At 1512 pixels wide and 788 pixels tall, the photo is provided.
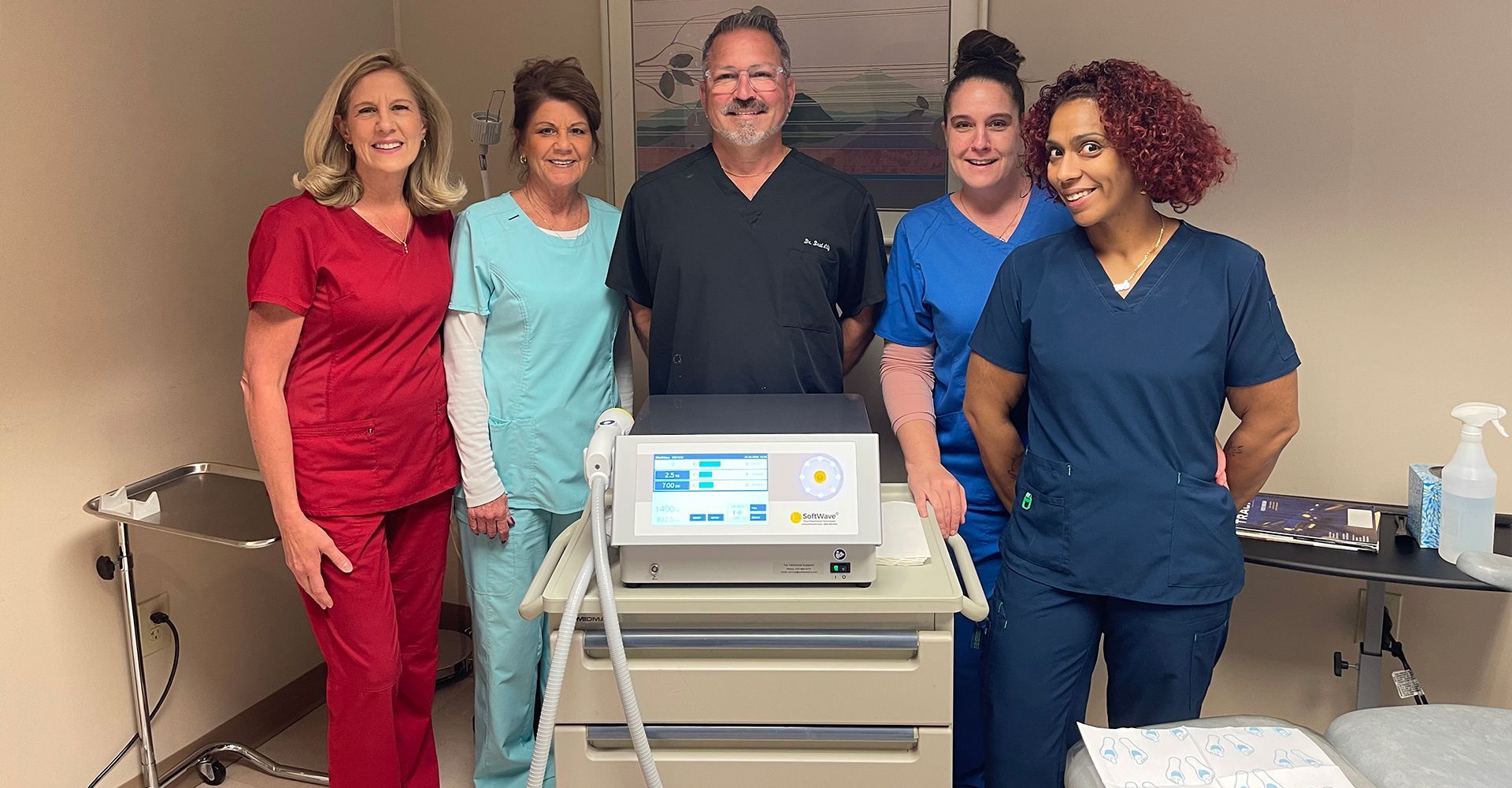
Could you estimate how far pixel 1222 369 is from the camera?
1.50 meters

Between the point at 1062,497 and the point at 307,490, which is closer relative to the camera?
the point at 1062,497

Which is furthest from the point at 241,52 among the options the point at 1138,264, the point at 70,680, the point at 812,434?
the point at 1138,264

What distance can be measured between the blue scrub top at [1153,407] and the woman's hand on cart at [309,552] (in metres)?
1.16

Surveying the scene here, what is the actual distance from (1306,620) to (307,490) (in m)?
2.02

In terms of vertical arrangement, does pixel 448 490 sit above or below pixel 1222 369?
below

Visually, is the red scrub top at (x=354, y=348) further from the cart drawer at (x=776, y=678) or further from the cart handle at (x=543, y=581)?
the cart drawer at (x=776, y=678)

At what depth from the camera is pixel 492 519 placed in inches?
75.8

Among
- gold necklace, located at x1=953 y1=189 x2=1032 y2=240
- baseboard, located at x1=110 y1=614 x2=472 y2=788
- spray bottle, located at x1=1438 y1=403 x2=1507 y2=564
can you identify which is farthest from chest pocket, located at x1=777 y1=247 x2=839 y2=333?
baseboard, located at x1=110 y1=614 x2=472 y2=788

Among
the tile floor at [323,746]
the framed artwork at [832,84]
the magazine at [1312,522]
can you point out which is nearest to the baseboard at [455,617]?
the tile floor at [323,746]

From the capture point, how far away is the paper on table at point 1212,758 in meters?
1.06

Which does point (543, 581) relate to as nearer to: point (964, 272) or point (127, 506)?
point (964, 272)

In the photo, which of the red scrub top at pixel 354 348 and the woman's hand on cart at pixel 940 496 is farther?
the red scrub top at pixel 354 348

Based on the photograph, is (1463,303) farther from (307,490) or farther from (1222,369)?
(307,490)

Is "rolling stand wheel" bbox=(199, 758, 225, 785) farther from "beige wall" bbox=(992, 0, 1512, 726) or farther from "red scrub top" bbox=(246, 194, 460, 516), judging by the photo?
"beige wall" bbox=(992, 0, 1512, 726)
